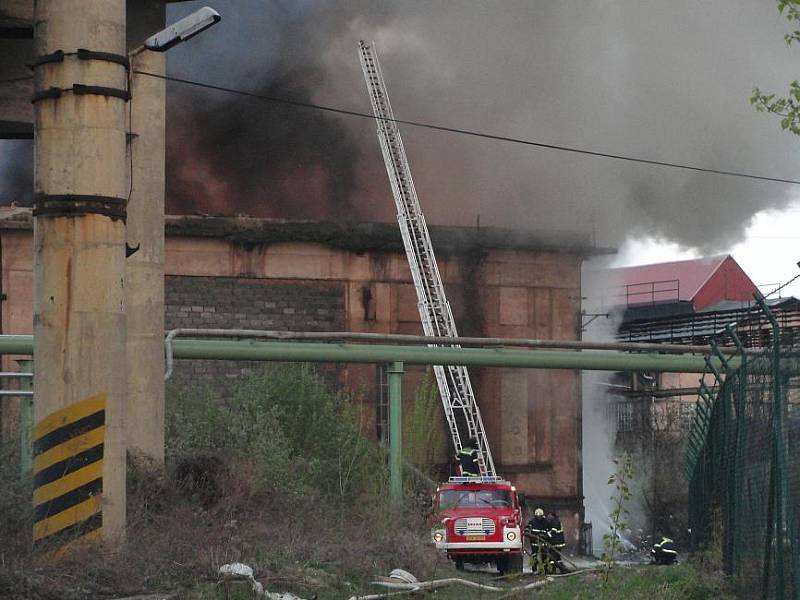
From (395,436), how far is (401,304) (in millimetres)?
16347

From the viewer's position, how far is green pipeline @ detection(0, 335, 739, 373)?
17141 mm

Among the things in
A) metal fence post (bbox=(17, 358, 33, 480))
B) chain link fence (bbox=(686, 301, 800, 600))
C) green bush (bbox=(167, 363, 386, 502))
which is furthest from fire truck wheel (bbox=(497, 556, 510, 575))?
metal fence post (bbox=(17, 358, 33, 480))

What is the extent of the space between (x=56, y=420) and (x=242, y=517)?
117 inches

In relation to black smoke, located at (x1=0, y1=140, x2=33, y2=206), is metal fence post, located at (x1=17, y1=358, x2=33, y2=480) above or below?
below

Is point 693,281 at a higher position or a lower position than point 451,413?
higher

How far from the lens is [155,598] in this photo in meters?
9.25

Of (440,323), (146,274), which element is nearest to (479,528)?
(146,274)

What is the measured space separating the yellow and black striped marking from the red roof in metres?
58.7

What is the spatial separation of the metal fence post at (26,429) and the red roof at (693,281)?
179 ft

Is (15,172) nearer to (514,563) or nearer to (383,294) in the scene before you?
(383,294)

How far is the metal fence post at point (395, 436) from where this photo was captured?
17.2 metres

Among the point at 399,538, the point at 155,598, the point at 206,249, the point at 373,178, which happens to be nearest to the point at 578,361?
the point at 399,538

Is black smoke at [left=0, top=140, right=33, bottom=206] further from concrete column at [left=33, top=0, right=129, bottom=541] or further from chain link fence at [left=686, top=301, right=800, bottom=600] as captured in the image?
chain link fence at [left=686, top=301, right=800, bottom=600]

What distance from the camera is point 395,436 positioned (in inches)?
707
